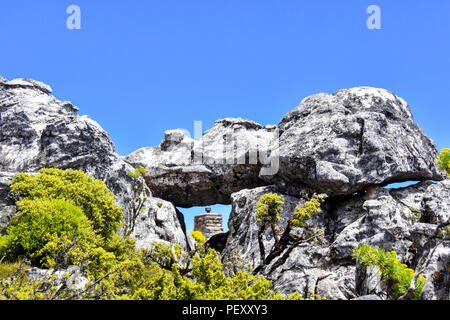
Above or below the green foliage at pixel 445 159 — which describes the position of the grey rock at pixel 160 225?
below

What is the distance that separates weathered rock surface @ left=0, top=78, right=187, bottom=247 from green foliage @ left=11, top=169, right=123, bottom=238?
9.85ft

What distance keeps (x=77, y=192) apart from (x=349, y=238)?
10134mm

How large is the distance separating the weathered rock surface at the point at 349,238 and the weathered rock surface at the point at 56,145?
5020mm

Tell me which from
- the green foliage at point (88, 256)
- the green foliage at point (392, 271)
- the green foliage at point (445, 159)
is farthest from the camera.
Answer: the green foliage at point (445, 159)

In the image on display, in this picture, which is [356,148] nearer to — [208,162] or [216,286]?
[208,162]

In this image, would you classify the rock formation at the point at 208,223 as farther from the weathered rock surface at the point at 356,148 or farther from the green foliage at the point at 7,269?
the green foliage at the point at 7,269

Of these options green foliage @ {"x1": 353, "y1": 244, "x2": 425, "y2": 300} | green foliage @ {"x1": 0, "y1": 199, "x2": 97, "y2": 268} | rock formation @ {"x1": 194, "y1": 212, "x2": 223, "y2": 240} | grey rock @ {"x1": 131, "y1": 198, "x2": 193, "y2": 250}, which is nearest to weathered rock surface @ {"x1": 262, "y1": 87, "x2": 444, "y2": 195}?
→ green foliage @ {"x1": 353, "y1": 244, "x2": 425, "y2": 300}

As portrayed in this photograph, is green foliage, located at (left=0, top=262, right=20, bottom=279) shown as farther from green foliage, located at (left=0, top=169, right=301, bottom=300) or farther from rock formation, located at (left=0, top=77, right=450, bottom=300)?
rock formation, located at (left=0, top=77, right=450, bottom=300)

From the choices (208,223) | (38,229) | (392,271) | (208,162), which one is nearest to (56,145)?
(38,229)

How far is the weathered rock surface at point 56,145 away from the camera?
17.4 m

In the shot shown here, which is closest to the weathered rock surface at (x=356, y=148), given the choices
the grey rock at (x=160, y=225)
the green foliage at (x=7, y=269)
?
the grey rock at (x=160, y=225)

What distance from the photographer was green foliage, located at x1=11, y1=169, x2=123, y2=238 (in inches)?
496

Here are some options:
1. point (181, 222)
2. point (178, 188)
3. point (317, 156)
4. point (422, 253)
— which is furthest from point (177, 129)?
point (422, 253)
